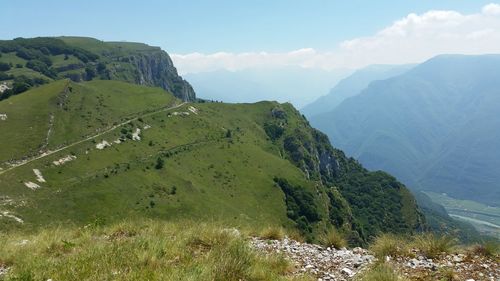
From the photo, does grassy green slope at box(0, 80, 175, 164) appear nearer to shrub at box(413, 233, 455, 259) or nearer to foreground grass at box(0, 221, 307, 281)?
foreground grass at box(0, 221, 307, 281)

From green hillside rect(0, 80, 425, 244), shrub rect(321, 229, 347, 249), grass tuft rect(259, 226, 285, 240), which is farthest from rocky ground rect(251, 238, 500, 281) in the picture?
green hillside rect(0, 80, 425, 244)

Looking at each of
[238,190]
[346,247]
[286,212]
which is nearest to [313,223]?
[286,212]

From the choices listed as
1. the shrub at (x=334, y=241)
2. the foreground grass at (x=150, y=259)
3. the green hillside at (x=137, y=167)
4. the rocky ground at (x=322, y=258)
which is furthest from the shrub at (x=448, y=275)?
the green hillside at (x=137, y=167)

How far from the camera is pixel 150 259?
1071 centimetres

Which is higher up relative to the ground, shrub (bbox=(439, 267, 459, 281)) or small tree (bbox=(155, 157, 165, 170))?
shrub (bbox=(439, 267, 459, 281))

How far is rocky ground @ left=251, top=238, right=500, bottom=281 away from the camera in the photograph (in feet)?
37.6

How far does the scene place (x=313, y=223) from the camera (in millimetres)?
135000

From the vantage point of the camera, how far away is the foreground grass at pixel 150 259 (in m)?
9.57

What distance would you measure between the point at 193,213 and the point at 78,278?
88629mm

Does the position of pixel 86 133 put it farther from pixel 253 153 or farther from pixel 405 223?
pixel 405 223

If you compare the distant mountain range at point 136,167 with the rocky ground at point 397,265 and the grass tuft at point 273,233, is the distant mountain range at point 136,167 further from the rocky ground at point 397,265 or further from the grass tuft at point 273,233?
the rocky ground at point 397,265

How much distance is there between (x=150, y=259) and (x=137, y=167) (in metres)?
107

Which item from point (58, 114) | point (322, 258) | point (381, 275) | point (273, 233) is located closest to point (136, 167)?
point (58, 114)

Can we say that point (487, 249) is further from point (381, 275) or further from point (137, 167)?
point (137, 167)
